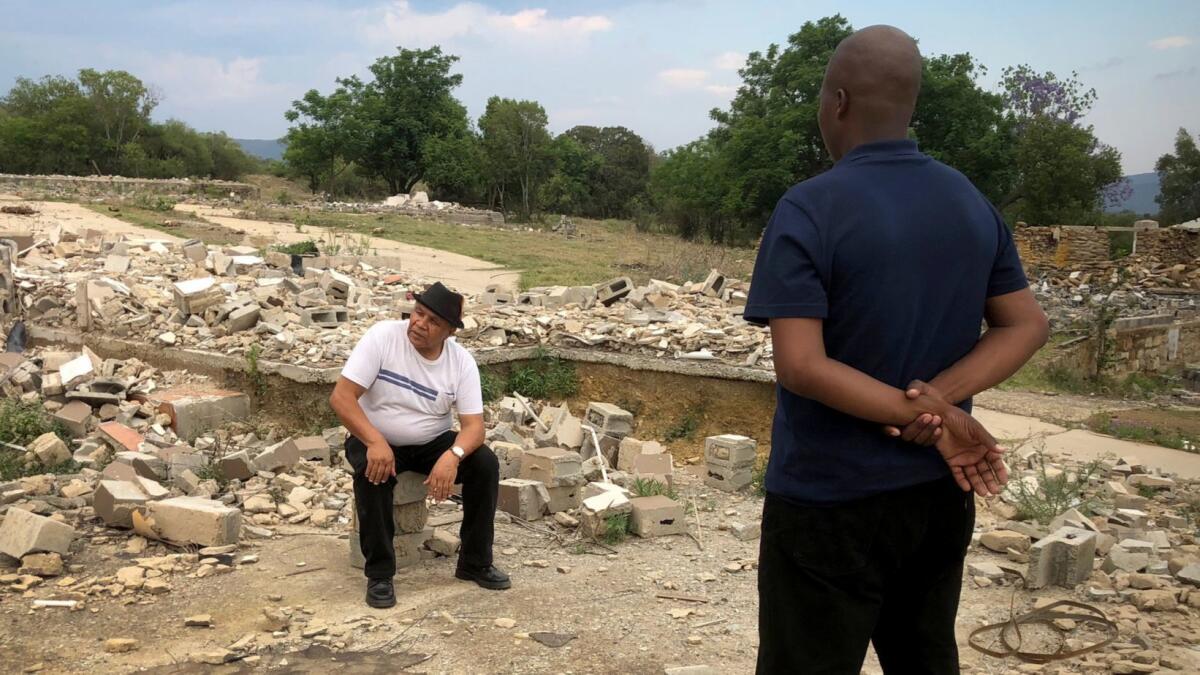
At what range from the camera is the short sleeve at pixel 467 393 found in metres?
4.62

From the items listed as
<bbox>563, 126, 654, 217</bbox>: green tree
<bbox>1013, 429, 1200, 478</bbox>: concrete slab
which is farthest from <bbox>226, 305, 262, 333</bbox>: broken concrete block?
<bbox>563, 126, 654, 217</bbox>: green tree

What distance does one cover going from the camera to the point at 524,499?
571 cm

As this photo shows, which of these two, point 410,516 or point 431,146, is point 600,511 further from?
point 431,146

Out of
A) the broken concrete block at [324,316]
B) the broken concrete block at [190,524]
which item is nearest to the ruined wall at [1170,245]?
the broken concrete block at [324,316]

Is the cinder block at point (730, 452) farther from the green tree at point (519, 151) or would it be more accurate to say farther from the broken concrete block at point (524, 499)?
the green tree at point (519, 151)

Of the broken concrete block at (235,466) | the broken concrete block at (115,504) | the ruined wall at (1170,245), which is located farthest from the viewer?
the ruined wall at (1170,245)

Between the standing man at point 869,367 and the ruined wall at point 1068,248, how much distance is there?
23.4 meters

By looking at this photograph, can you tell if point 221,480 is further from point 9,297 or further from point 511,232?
point 511,232

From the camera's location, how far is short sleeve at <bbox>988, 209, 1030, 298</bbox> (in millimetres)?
2141

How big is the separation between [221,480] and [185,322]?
3.47m

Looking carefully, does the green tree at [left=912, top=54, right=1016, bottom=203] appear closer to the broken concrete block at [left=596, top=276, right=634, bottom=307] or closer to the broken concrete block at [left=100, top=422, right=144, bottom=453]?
the broken concrete block at [left=596, top=276, right=634, bottom=307]

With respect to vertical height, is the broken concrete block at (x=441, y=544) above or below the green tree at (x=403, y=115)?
below

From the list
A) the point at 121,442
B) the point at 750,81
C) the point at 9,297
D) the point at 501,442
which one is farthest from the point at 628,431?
the point at 750,81

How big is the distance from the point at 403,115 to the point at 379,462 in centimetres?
3925
